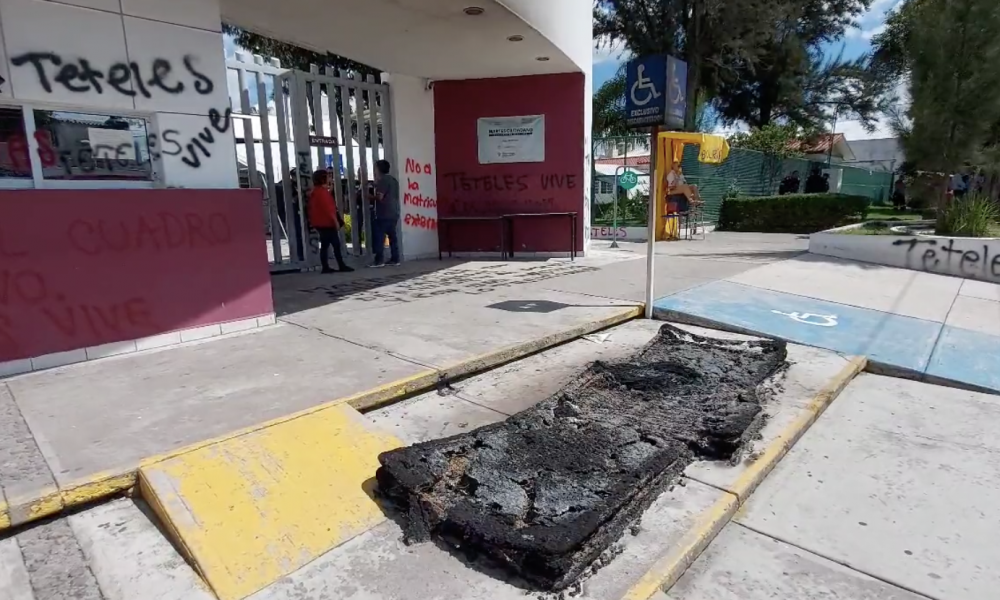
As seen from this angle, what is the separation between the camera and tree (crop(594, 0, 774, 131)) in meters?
20.0

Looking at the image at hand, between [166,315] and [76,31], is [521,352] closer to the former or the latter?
[166,315]

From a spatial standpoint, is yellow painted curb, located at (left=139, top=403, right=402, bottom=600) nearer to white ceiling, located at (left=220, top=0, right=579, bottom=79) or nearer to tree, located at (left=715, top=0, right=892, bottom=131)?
white ceiling, located at (left=220, top=0, right=579, bottom=79)

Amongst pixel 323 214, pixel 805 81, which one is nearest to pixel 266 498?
pixel 323 214

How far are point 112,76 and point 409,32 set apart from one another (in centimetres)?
384

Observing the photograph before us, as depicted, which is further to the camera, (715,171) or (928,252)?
(715,171)

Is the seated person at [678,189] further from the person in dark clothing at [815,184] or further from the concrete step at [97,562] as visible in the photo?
the concrete step at [97,562]

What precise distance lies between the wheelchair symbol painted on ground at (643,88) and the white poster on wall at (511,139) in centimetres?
426

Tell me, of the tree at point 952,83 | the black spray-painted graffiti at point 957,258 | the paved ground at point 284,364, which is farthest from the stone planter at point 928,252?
the paved ground at point 284,364

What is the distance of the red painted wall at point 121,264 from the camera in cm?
410

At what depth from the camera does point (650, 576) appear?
7.80 feet

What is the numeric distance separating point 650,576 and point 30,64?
5.18m

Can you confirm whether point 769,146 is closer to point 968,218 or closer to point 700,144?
point 700,144

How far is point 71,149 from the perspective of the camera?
4.37m

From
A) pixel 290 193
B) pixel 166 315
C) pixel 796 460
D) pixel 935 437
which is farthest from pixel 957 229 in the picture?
pixel 166 315
